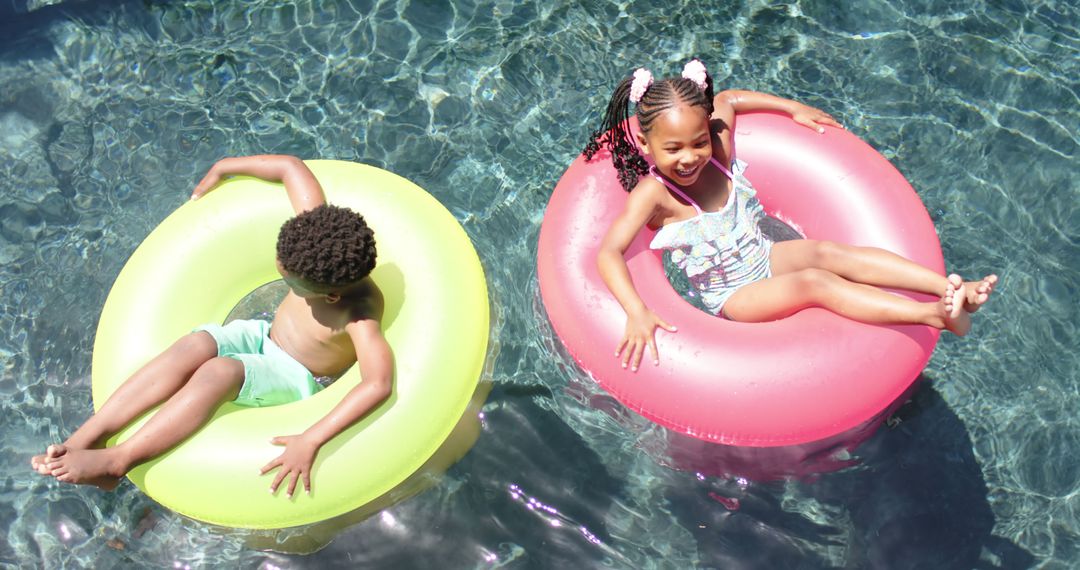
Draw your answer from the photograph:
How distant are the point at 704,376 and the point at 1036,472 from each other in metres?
1.73

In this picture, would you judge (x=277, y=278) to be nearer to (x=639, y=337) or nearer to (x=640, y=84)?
(x=639, y=337)

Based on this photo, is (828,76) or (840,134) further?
(828,76)

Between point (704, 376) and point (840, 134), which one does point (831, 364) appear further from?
point (840, 134)

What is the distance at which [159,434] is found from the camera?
3.32 meters

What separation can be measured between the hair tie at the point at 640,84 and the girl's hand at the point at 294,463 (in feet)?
5.62

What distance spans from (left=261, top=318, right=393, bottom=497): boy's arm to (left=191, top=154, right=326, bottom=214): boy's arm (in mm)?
587

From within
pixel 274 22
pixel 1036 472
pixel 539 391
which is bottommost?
pixel 1036 472

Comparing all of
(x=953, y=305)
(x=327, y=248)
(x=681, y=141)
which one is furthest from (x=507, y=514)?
(x=953, y=305)

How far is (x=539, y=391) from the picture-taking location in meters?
4.25

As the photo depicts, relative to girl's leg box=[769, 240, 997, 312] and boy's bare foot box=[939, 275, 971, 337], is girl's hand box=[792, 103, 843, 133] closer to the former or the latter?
girl's leg box=[769, 240, 997, 312]

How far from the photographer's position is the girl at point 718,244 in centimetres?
336

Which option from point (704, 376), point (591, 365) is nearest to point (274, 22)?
point (591, 365)

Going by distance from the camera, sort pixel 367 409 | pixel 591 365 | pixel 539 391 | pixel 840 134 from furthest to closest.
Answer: pixel 539 391 < pixel 840 134 < pixel 591 365 < pixel 367 409

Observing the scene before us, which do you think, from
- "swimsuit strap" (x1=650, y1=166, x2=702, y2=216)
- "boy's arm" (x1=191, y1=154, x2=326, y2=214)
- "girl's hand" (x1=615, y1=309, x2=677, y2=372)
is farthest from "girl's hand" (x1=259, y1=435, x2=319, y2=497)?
"swimsuit strap" (x1=650, y1=166, x2=702, y2=216)
